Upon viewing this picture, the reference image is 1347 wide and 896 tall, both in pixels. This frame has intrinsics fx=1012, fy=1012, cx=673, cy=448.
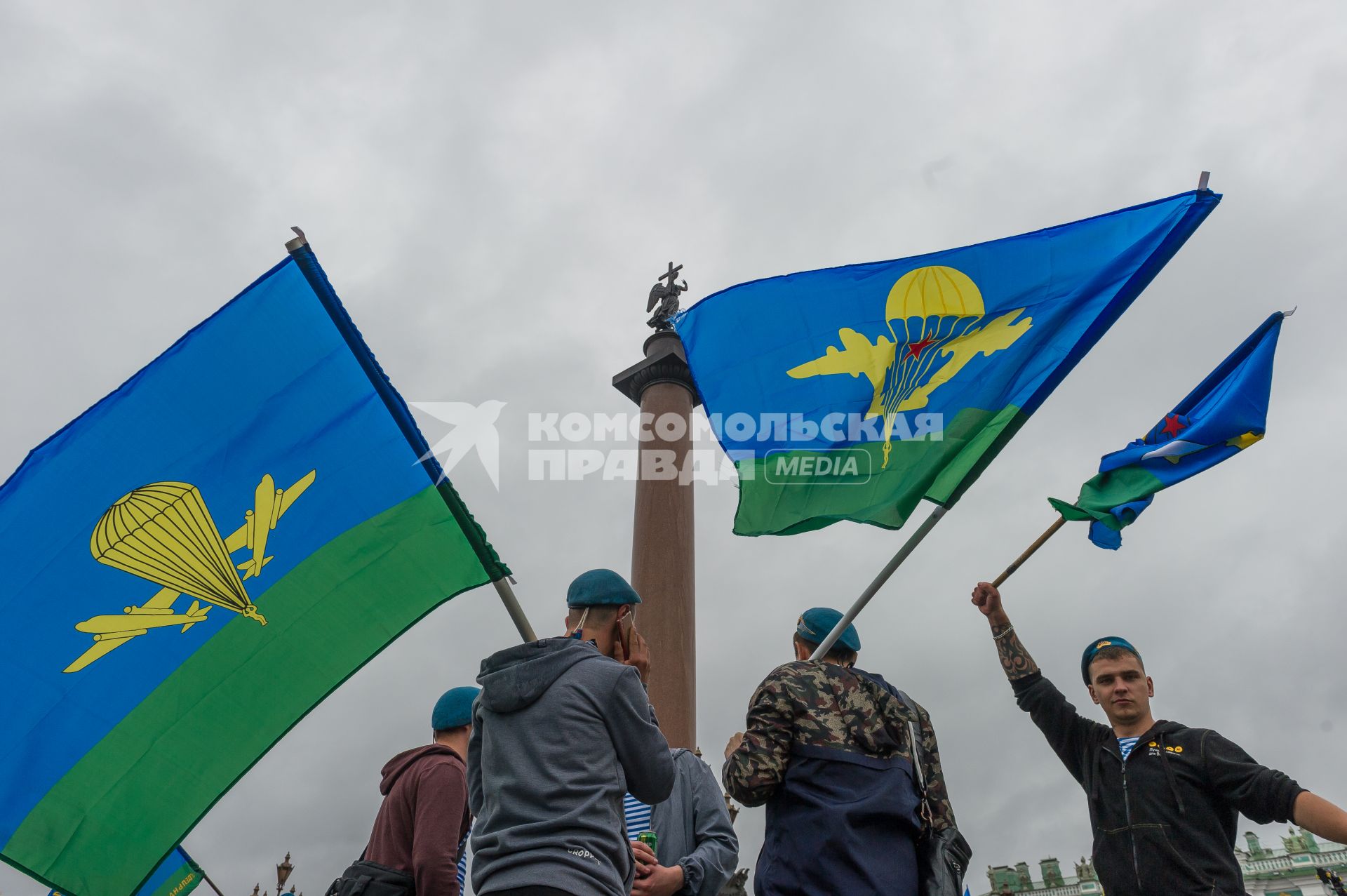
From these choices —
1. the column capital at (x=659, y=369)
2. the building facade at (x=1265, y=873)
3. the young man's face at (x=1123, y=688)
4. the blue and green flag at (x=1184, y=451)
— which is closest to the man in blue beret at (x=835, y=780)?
the young man's face at (x=1123, y=688)

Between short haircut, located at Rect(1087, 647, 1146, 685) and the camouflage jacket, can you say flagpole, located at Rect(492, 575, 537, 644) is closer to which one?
the camouflage jacket

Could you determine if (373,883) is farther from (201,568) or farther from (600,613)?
(201,568)

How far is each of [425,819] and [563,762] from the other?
4.40 ft

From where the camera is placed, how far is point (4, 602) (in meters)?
4.20

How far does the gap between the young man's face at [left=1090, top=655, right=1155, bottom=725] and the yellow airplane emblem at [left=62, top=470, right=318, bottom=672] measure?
3.59m

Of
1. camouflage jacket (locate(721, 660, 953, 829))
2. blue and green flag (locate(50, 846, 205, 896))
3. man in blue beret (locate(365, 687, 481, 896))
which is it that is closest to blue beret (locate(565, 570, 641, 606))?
camouflage jacket (locate(721, 660, 953, 829))

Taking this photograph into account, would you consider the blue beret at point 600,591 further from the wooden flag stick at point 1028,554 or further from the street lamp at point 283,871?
the street lamp at point 283,871

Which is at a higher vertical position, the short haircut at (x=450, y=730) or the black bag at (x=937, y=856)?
the short haircut at (x=450, y=730)

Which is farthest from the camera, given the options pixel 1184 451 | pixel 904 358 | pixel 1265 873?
pixel 1265 873

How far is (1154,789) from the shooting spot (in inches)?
145

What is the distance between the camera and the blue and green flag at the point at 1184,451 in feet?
16.9

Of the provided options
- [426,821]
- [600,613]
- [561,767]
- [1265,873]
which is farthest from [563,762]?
[1265,873]

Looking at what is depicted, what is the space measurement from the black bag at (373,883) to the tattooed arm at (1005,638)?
2583 mm

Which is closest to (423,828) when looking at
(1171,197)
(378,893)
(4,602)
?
(378,893)
